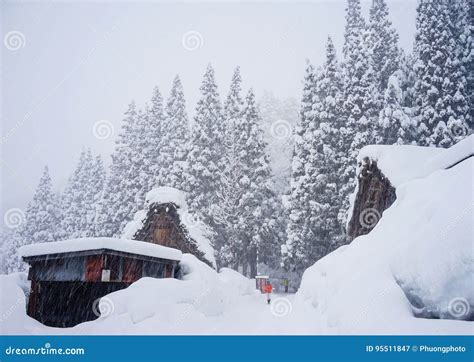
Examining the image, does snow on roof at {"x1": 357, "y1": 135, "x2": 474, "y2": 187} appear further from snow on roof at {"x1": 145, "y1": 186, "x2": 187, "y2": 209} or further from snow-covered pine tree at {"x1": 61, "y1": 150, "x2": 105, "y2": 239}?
snow-covered pine tree at {"x1": 61, "y1": 150, "x2": 105, "y2": 239}

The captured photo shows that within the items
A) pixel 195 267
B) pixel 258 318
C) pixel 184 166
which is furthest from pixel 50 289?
pixel 184 166

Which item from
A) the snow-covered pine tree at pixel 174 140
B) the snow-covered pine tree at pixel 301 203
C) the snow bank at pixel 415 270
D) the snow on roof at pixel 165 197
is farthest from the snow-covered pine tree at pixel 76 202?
the snow bank at pixel 415 270

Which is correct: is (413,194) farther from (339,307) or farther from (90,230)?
(90,230)

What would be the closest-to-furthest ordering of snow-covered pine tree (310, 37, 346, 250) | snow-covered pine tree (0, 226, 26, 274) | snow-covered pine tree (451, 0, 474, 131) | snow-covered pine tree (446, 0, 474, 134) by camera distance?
snow-covered pine tree (446, 0, 474, 134), snow-covered pine tree (451, 0, 474, 131), snow-covered pine tree (310, 37, 346, 250), snow-covered pine tree (0, 226, 26, 274)

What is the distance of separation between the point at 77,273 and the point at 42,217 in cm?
3503

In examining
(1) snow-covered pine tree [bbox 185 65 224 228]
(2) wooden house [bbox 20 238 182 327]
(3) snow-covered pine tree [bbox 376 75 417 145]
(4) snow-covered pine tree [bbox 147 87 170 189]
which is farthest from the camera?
(4) snow-covered pine tree [bbox 147 87 170 189]

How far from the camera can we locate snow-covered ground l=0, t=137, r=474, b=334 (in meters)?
5.16

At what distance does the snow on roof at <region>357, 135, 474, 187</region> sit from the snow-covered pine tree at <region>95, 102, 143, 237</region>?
21.6 meters

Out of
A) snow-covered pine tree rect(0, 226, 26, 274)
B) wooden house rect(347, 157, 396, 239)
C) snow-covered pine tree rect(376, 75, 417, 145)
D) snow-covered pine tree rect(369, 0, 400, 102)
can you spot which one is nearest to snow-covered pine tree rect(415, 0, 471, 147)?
snow-covered pine tree rect(376, 75, 417, 145)

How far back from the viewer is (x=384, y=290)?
592 cm

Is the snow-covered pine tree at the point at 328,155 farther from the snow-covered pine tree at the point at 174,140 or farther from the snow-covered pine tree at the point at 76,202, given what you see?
the snow-covered pine tree at the point at 76,202

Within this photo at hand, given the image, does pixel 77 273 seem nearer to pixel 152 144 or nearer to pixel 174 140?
pixel 174 140

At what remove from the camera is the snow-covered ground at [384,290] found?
5.16m

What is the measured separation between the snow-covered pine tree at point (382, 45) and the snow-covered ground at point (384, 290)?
58.7ft
